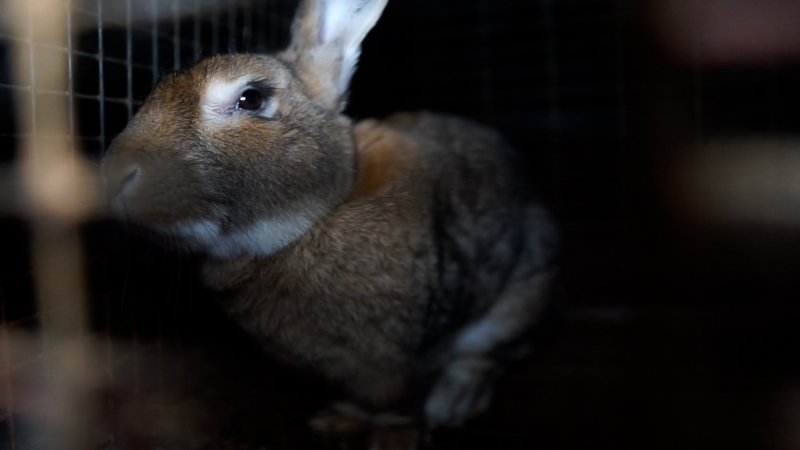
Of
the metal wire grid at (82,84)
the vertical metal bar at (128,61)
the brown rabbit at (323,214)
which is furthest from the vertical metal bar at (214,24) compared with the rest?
the brown rabbit at (323,214)

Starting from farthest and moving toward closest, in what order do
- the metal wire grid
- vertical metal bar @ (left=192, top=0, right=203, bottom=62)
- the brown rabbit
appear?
vertical metal bar @ (left=192, top=0, right=203, bottom=62) → the metal wire grid → the brown rabbit

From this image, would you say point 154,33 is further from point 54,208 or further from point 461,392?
point 461,392

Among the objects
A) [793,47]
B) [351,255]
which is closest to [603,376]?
[351,255]

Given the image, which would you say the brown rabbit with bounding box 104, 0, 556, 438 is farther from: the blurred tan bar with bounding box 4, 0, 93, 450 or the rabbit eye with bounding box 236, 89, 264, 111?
the blurred tan bar with bounding box 4, 0, 93, 450

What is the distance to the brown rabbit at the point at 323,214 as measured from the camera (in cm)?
184

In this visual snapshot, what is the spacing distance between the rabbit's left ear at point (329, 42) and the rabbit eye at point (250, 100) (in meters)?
0.25

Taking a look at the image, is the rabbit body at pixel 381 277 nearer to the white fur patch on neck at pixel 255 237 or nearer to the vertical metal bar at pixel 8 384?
the white fur patch on neck at pixel 255 237

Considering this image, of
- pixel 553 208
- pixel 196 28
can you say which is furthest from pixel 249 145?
pixel 553 208

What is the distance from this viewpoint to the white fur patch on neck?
189cm

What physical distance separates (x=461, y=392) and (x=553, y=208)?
4.59 ft

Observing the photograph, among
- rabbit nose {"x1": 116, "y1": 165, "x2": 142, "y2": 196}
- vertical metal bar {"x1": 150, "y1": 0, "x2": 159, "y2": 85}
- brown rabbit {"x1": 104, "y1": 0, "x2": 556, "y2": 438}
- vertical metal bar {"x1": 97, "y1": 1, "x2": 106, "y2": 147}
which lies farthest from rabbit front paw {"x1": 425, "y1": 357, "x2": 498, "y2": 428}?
vertical metal bar {"x1": 150, "y1": 0, "x2": 159, "y2": 85}

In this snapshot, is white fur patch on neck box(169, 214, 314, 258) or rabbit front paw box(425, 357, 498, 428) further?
rabbit front paw box(425, 357, 498, 428)

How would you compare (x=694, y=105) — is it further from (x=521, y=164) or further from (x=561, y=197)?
(x=521, y=164)

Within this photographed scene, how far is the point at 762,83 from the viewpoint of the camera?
340cm
